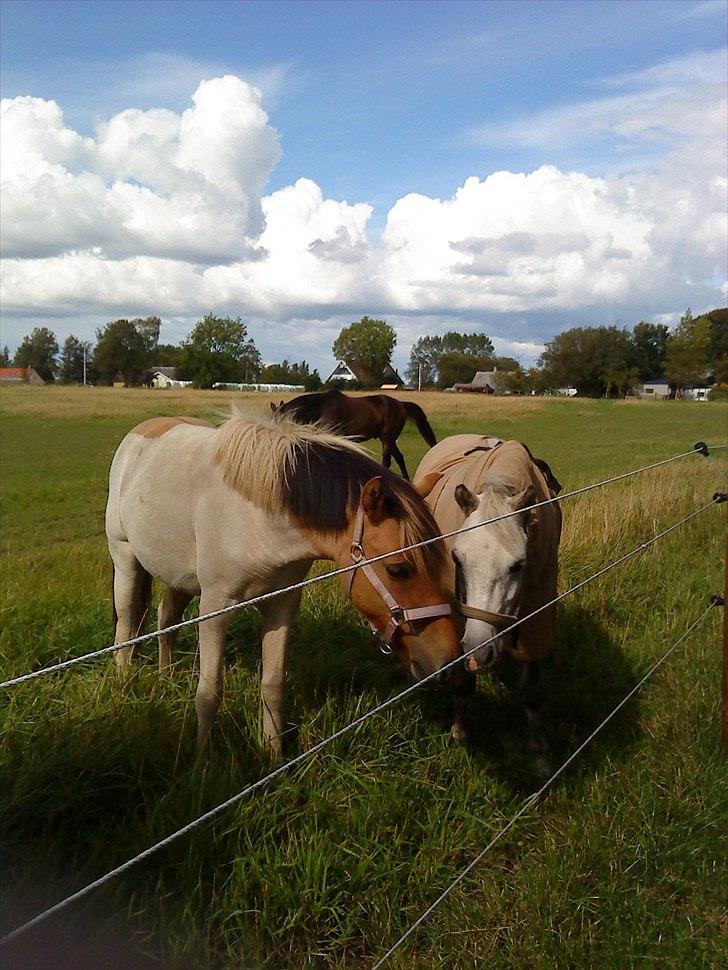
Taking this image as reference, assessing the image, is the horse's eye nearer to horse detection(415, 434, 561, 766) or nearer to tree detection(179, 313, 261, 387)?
horse detection(415, 434, 561, 766)

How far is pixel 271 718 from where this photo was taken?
361cm

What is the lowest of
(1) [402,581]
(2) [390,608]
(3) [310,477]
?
(2) [390,608]

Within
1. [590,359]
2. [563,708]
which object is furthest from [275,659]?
[590,359]

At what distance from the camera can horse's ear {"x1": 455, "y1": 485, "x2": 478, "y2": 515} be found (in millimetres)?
3441

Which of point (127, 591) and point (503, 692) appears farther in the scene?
point (503, 692)

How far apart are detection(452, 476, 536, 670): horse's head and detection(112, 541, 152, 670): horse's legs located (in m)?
2.30

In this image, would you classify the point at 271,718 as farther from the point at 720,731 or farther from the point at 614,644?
the point at 614,644

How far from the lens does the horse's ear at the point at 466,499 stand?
344cm

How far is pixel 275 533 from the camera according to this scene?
3.35 metres

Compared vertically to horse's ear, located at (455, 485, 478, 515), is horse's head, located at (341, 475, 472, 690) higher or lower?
lower

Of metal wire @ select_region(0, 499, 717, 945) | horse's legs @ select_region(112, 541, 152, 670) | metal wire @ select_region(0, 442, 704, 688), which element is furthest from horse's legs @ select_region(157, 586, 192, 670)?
metal wire @ select_region(0, 499, 717, 945)

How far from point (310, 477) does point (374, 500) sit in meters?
0.43

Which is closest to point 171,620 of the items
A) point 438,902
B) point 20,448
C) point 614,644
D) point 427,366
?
point 438,902

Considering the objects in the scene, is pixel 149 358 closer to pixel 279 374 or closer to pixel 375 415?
pixel 279 374
